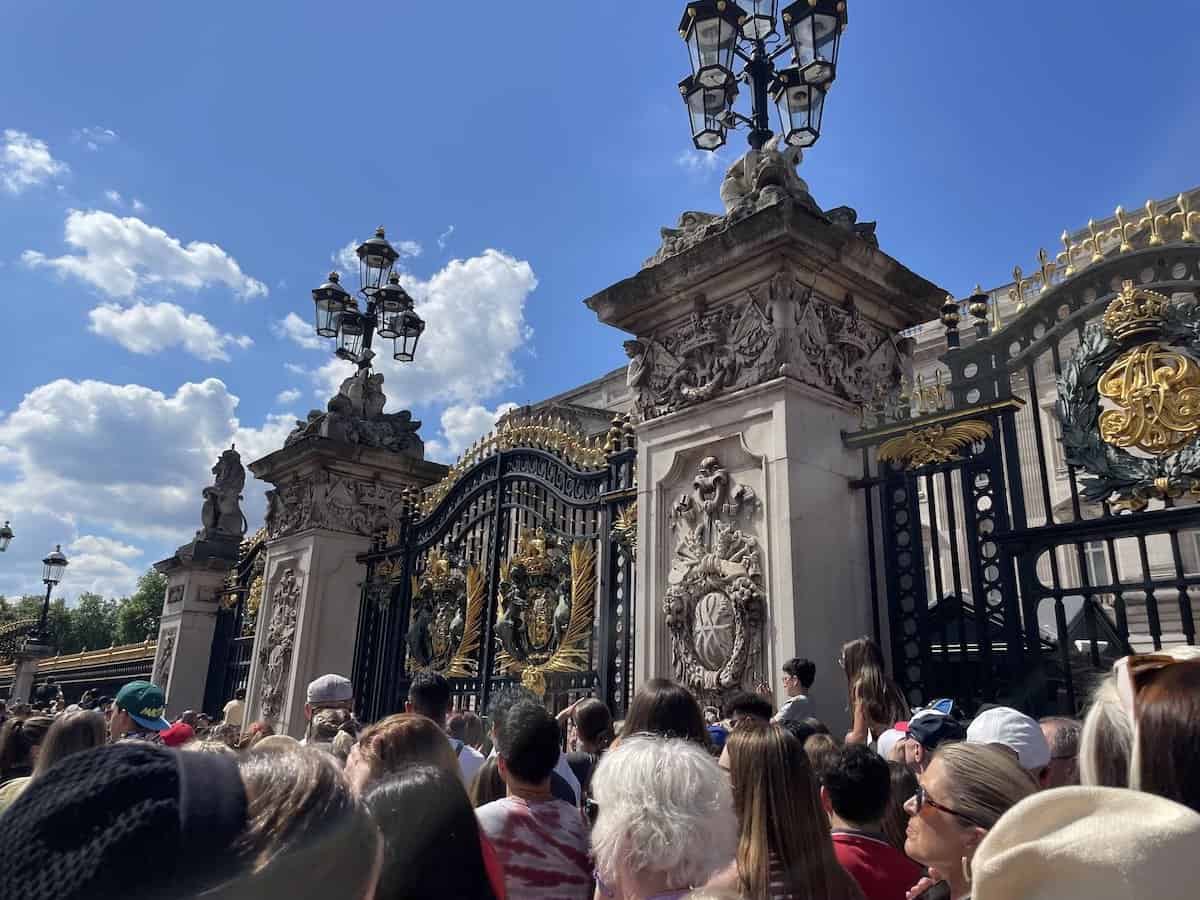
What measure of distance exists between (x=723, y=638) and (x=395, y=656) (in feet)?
18.3

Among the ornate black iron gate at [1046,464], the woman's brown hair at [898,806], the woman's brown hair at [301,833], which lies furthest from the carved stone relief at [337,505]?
the woman's brown hair at [301,833]

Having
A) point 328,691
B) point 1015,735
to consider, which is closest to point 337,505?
point 328,691

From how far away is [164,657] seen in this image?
46.4ft

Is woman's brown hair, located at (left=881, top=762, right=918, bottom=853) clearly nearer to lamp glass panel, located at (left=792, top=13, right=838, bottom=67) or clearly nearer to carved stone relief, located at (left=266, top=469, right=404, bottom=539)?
lamp glass panel, located at (left=792, top=13, right=838, bottom=67)

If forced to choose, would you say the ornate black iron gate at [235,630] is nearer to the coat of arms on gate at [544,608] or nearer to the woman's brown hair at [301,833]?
the coat of arms on gate at [544,608]

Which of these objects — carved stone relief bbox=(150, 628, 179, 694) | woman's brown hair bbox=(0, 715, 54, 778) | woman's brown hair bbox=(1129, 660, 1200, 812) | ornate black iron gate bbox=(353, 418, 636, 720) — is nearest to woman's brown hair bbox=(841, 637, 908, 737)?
ornate black iron gate bbox=(353, 418, 636, 720)

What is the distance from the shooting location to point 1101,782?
161 cm

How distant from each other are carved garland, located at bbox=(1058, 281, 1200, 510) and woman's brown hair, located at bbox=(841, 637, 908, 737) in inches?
73.3

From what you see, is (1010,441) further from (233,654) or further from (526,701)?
(233,654)

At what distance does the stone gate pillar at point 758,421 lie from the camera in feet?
18.8

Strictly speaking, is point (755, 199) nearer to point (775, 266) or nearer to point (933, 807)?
point (775, 266)

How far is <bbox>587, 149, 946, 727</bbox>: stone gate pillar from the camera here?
225 inches

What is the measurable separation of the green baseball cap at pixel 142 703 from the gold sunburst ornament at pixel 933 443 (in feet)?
16.4

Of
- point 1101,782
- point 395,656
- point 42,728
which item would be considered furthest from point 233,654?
point 1101,782
